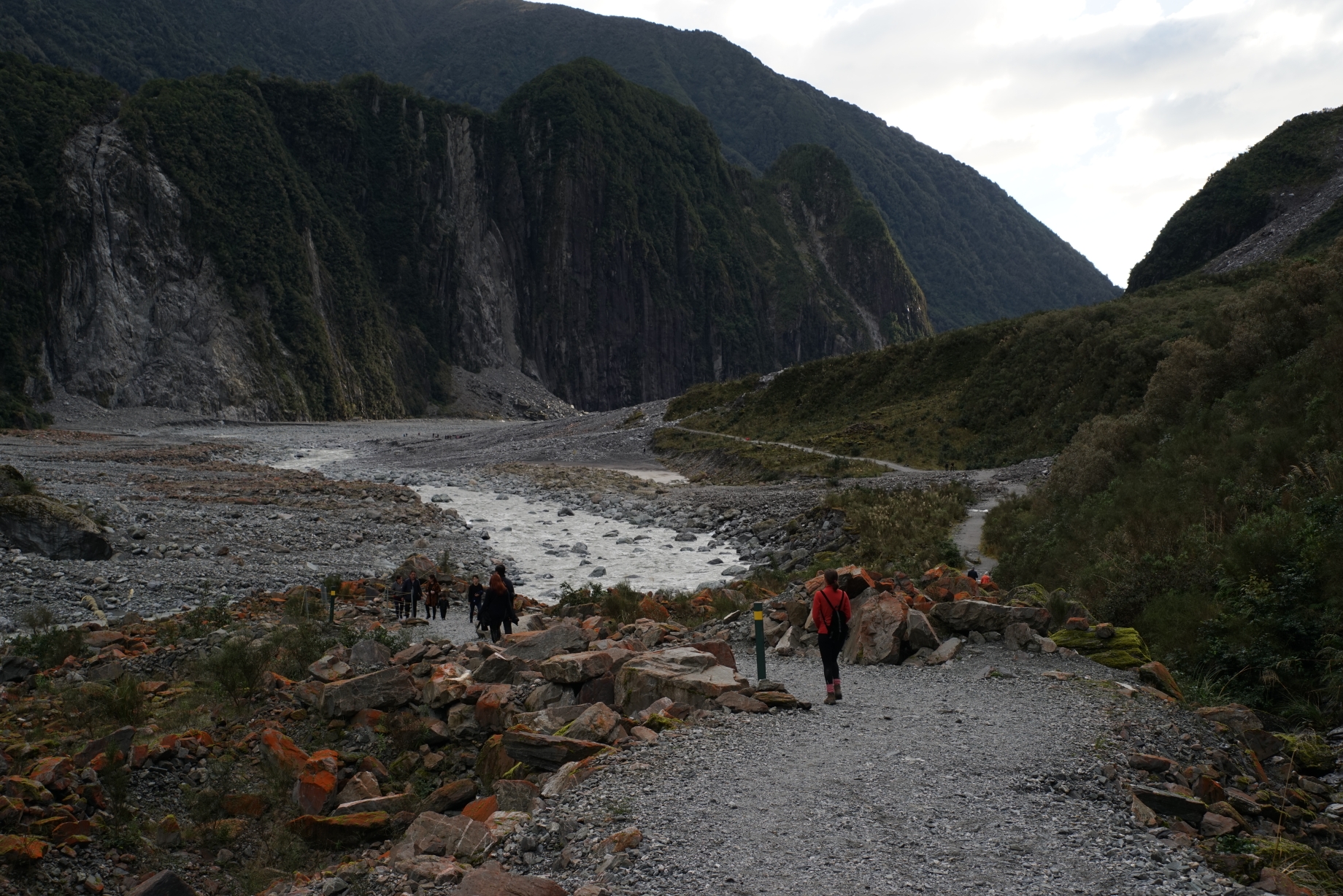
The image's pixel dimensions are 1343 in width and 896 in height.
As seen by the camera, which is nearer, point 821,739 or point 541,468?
point 821,739

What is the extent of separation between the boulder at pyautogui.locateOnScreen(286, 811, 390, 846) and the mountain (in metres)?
103

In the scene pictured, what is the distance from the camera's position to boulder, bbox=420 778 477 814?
8328 mm

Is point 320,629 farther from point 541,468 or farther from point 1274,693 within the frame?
point 541,468

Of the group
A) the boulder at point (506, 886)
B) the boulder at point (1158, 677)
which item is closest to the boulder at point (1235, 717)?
the boulder at point (1158, 677)

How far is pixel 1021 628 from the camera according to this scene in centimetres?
1178

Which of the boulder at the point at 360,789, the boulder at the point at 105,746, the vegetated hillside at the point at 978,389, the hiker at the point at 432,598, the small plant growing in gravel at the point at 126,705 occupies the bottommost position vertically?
the hiker at the point at 432,598

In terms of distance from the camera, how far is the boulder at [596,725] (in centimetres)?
871

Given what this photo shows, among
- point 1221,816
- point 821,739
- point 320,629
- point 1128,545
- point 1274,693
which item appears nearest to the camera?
point 1221,816

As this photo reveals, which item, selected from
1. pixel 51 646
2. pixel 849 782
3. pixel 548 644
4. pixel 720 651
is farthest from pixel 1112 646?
pixel 51 646

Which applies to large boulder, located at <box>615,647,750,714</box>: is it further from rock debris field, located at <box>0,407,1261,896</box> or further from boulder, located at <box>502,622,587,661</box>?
boulder, located at <box>502,622,587,661</box>

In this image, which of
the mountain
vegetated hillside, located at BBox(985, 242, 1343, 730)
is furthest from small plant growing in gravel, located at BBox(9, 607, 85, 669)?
the mountain

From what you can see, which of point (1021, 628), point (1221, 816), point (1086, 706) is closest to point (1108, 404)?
point (1021, 628)

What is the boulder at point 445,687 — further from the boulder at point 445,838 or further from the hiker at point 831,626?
the hiker at point 831,626

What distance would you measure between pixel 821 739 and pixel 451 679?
199 inches
